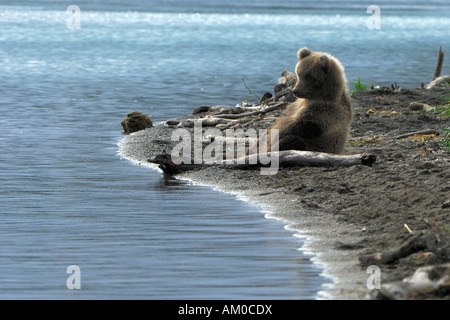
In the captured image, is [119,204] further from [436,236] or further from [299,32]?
[299,32]

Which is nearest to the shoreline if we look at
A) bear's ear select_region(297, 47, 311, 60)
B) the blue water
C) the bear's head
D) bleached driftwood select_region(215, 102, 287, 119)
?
the blue water

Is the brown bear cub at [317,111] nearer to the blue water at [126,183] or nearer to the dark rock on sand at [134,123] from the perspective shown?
the blue water at [126,183]

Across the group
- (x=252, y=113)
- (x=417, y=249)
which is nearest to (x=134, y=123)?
(x=252, y=113)

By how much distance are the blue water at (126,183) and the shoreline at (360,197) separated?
0.83 feet

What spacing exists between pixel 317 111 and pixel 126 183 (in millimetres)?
2351

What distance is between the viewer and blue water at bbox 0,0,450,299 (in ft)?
21.2

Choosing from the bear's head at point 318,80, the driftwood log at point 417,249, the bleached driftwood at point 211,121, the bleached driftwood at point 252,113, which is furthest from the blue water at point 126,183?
the bleached driftwood at point 252,113

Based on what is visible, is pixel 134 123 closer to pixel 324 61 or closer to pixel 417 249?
pixel 324 61

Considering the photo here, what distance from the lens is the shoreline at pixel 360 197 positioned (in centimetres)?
642

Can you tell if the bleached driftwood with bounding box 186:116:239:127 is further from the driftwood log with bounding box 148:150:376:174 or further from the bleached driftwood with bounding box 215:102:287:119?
the driftwood log with bounding box 148:150:376:174

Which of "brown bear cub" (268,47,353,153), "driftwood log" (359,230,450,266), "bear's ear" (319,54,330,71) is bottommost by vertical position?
"driftwood log" (359,230,450,266)

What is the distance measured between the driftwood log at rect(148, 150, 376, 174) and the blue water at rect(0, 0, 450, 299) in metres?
0.29

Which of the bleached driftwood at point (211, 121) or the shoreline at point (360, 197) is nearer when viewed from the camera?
the shoreline at point (360, 197)
